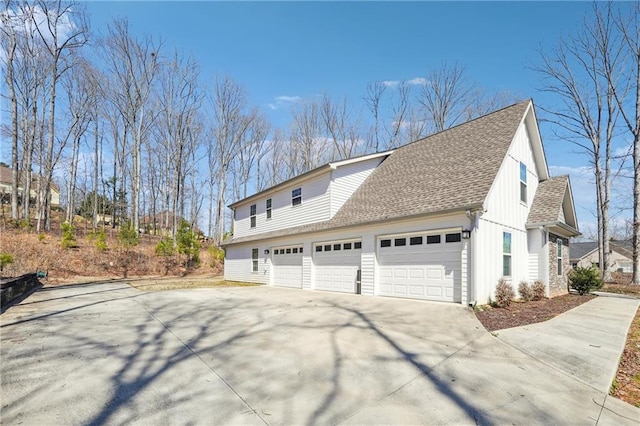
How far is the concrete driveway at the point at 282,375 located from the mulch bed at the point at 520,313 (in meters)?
0.51

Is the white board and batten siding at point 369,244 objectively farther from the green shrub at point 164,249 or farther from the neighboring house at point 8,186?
the neighboring house at point 8,186

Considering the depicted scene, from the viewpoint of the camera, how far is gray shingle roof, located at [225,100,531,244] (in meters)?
9.86

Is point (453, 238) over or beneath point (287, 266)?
over

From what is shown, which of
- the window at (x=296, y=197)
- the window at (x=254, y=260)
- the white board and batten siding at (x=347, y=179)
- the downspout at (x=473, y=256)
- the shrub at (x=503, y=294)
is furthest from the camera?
the window at (x=254, y=260)

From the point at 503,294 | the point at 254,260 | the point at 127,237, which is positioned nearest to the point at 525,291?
the point at 503,294

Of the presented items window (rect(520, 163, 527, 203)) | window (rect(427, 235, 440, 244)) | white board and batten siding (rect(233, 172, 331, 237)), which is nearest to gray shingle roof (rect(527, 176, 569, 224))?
window (rect(520, 163, 527, 203))

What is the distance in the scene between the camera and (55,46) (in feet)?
69.2

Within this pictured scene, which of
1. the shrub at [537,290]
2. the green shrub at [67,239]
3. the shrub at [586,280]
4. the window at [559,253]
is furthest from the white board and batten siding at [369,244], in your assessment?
the green shrub at [67,239]

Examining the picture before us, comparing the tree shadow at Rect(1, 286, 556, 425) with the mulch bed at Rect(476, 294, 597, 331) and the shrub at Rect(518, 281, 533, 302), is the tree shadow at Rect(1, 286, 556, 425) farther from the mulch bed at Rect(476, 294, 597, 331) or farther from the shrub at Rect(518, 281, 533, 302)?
the shrub at Rect(518, 281, 533, 302)

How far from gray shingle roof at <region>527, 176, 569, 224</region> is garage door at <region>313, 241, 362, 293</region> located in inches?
257

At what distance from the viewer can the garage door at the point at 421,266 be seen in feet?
30.3

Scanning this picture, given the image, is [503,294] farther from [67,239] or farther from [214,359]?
[67,239]

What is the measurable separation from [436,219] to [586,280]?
Answer: 844cm

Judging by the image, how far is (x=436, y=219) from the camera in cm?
965
